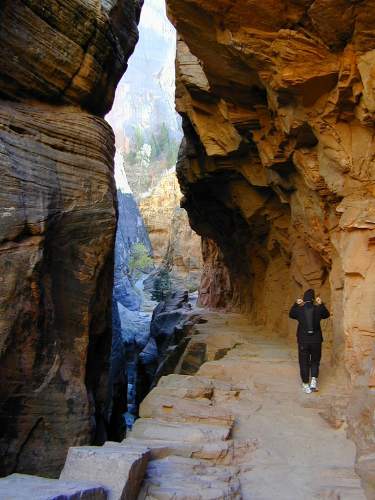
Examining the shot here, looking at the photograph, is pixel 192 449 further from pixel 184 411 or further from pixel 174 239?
pixel 174 239

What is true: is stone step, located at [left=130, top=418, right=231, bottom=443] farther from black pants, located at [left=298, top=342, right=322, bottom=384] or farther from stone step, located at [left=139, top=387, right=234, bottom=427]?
black pants, located at [left=298, top=342, right=322, bottom=384]

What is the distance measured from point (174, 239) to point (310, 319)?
32577mm

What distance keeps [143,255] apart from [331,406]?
4327 centimetres

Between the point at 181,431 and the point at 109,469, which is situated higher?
the point at 109,469

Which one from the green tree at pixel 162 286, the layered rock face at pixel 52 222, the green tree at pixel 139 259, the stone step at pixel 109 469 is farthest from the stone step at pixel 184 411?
the green tree at pixel 139 259

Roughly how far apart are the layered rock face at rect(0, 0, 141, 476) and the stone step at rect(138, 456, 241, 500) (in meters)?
4.07

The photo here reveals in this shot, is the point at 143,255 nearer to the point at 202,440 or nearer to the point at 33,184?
the point at 33,184

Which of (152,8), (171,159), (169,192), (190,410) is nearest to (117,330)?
(190,410)

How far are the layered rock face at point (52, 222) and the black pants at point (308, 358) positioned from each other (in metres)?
4.29


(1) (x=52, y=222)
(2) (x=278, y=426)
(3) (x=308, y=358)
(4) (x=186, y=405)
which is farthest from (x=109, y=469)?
(1) (x=52, y=222)

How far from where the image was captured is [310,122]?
851 centimetres

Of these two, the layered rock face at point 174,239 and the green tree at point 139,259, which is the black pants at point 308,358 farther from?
the green tree at point 139,259

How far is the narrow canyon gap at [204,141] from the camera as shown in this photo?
24.5 feet

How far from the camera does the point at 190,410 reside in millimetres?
6812
